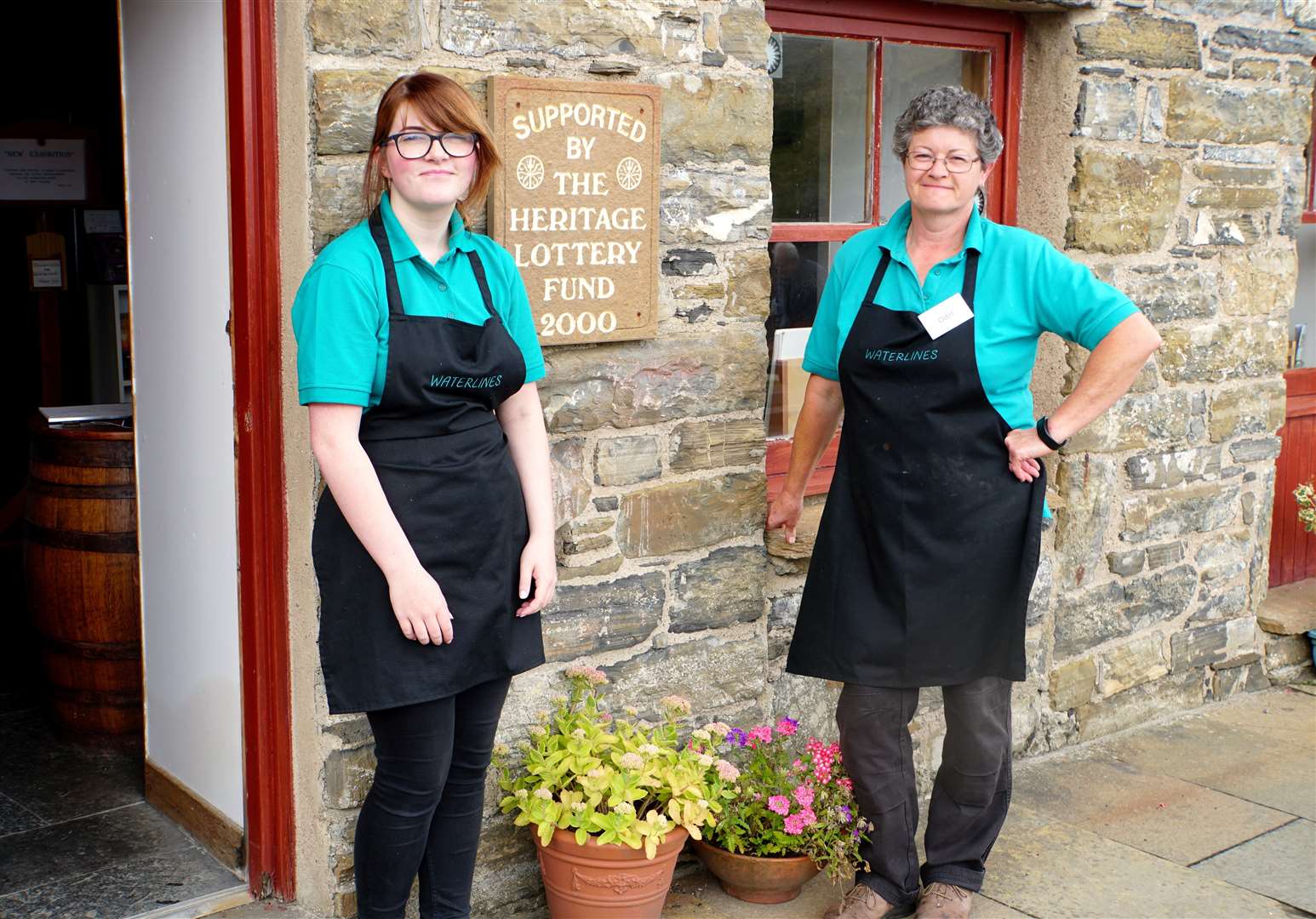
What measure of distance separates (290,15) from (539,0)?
548 millimetres

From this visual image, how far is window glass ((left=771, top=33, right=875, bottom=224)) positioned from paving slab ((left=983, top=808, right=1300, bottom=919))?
1807 mm

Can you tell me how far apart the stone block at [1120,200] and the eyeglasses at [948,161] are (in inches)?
53.1

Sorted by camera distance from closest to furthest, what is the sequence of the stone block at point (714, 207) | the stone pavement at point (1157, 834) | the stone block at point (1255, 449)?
the stone block at point (714, 207), the stone pavement at point (1157, 834), the stone block at point (1255, 449)

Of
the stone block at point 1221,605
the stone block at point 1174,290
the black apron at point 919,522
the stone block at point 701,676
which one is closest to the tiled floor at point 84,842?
the stone block at point 701,676

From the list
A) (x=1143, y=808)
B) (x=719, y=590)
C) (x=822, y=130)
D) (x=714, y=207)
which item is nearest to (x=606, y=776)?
(x=719, y=590)

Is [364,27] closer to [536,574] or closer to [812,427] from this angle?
[536,574]

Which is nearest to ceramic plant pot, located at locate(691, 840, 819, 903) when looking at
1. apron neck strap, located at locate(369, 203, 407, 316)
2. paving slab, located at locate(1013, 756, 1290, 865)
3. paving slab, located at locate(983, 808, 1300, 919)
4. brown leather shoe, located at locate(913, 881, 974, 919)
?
brown leather shoe, located at locate(913, 881, 974, 919)

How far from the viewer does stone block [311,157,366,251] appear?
9.47ft

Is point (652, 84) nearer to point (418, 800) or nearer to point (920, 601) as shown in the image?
point (920, 601)

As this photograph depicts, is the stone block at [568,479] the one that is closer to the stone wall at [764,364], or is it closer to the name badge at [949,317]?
the stone wall at [764,364]

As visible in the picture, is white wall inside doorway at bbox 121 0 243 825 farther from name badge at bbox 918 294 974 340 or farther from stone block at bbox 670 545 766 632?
name badge at bbox 918 294 974 340

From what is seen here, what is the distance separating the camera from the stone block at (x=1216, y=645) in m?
4.97

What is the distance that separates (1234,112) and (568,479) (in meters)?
2.76

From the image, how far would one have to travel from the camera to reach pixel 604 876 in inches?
125
